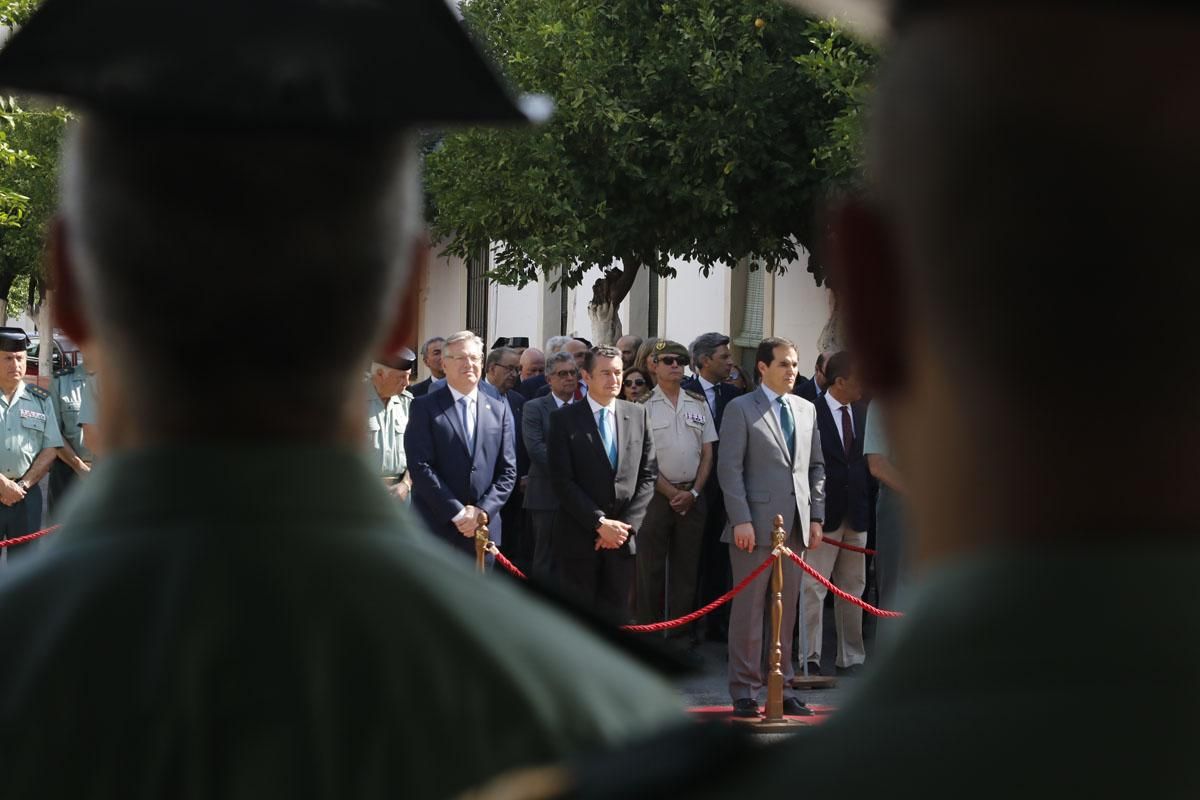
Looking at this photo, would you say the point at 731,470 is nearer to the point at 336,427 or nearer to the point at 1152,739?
the point at 336,427

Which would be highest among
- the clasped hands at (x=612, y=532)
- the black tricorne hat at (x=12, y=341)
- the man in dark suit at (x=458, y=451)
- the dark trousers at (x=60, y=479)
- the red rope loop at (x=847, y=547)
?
the black tricorne hat at (x=12, y=341)

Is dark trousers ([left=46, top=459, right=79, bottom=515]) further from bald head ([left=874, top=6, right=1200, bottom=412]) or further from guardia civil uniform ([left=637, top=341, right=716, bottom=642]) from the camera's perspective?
bald head ([left=874, top=6, right=1200, bottom=412])

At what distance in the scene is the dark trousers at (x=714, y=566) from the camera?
37.3 feet

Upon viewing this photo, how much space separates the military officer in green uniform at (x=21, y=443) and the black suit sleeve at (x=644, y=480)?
380 centimetres

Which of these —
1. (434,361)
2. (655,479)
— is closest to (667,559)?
(655,479)

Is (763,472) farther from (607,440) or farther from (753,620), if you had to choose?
(607,440)

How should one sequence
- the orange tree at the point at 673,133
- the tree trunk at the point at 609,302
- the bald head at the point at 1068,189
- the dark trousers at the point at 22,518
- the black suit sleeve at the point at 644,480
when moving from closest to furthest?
the bald head at the point at 1068,189 < the black suit sleeve at the point at 644,480 < the dark trousers at the point at 22,518 < the orange tree at the point at 673,133 < the tree trunk at the point at 609,302

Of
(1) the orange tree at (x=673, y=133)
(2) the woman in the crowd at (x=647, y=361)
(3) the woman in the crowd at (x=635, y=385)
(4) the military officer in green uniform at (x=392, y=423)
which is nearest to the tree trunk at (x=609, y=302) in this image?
(1) the orange tree at (x=673, y=133)

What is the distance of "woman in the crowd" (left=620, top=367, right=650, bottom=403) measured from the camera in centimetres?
1226

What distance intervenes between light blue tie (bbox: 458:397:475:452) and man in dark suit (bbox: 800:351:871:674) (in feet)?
7.08

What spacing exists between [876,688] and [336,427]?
2.14 feet

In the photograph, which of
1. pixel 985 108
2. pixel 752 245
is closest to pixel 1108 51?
pixel 985 108

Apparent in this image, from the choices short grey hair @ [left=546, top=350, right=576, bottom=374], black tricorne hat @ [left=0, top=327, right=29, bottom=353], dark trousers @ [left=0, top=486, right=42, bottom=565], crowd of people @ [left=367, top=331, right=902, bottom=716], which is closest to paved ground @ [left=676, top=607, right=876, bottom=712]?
crowd of people @ [left=367, top=331, right=902, bottom=716]

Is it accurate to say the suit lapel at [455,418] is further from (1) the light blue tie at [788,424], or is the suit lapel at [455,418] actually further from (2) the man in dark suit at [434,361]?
(2) the man in dark suit at [434,361]
